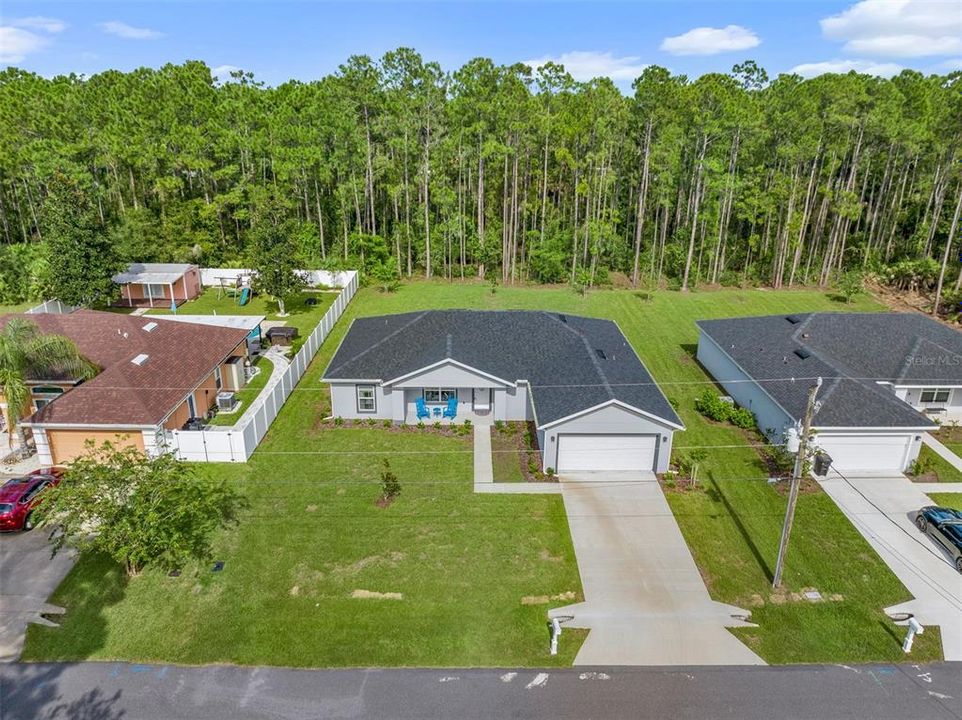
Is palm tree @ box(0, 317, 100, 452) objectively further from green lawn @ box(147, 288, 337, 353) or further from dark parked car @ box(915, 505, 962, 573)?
dark parked car @ box(915, 505, 962, 573)

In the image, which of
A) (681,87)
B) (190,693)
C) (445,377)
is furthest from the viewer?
(681,87)

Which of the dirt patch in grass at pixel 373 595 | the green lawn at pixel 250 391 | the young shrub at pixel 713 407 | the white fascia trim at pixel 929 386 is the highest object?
the white fascia trim at pixel 929 386

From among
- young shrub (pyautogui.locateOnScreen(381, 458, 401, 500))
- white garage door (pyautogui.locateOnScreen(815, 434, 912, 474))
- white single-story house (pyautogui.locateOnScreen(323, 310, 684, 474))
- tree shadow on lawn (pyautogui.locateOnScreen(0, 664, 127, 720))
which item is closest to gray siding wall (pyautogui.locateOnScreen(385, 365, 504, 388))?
white single-story house (pyautogui.locateOnScreen(323, 310, 684, 474))

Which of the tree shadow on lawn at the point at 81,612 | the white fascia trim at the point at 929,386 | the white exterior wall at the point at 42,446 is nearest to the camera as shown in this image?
the tree shadow on lawn at the point at 81,612

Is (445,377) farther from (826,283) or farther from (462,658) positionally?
(826,283)

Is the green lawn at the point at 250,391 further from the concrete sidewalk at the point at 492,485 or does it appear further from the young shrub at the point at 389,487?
the concrete sidewalk at the point at 492,485

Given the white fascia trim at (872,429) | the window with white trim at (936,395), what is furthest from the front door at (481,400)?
the window with white trim at (936,395)

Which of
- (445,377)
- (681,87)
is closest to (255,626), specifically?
(445,377)
